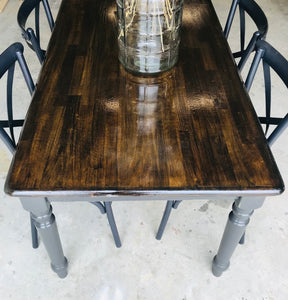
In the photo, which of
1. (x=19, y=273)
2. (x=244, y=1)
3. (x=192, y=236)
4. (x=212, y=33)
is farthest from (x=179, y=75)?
(x=19, y=273)

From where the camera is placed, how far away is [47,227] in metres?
1.11

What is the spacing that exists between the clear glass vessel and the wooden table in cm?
5

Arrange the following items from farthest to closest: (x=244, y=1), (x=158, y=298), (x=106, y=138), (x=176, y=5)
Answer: (x=244, y=1), (x=158, y=298), (x=176, y=5), (x=106, y=138)

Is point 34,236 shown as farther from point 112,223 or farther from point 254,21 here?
point 254,21

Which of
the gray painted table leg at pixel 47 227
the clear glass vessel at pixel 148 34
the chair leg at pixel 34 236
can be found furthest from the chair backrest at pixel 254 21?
the chair leg at pixel 34 236

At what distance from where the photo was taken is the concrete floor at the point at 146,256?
4.64 feet

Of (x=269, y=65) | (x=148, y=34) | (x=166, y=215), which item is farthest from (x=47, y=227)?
(x=269, y=65)

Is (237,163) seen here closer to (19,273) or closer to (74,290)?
(74,290)

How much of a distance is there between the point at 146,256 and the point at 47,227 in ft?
1.90

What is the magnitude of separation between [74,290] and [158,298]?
36cm

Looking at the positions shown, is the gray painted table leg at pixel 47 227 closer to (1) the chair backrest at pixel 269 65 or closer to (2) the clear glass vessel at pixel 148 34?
(2) the clear glass vessel at pixel 148 34

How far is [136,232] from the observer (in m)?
1.61

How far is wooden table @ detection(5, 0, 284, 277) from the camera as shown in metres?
0.91

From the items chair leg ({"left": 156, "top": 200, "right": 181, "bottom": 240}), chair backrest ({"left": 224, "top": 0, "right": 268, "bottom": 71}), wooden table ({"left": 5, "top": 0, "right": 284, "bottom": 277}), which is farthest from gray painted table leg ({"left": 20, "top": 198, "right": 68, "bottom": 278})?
chair backrest ({"left": 224, "top": 0, "right": 268, "bottom": 71})
